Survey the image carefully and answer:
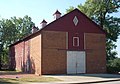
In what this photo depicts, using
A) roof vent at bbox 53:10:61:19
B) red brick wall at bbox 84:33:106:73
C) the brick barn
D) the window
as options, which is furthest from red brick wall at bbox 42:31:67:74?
roof vent at bbox 53:10:61:19

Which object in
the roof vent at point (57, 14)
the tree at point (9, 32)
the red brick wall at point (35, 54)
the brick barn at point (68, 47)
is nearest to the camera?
the brick barn at point (68, 47)

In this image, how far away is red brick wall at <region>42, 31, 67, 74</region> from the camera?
1474 inches

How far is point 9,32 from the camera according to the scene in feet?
279

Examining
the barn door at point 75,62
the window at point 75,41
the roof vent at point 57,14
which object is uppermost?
the roof vent at point 57,14

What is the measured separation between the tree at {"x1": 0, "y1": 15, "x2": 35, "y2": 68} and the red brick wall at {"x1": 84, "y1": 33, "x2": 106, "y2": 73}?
147 feet

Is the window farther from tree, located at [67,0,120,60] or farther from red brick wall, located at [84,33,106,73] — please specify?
tree, located at [67,0,120,60]

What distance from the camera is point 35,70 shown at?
40.0 meters

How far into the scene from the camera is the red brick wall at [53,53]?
3744 centimetres

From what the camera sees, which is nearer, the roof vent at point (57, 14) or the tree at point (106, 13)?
the roof vent at point (57, 14)

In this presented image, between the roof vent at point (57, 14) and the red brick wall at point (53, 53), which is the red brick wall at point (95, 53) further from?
the roof vent at point (57, 14)

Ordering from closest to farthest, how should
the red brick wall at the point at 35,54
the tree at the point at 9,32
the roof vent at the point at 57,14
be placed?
1. the red brick wall at the point at 35,54
2. the roof vent at the point at 57,14
3. the tree at the point at 9,32

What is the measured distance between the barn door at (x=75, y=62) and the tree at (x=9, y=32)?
149 feet

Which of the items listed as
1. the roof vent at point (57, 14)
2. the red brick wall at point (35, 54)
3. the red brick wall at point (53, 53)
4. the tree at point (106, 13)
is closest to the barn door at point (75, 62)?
the red brick wall at point (53, 53)

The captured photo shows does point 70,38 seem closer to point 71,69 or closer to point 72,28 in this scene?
point 72,28
